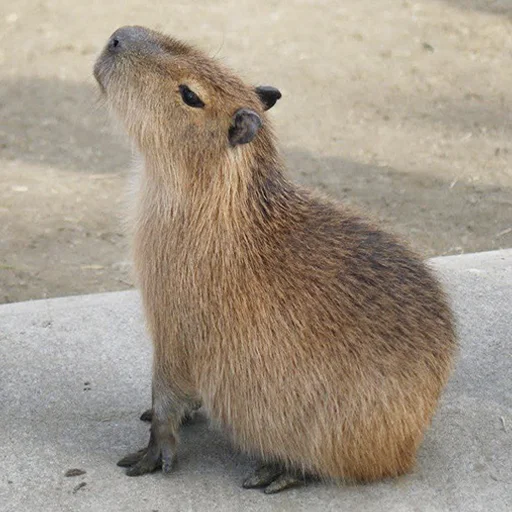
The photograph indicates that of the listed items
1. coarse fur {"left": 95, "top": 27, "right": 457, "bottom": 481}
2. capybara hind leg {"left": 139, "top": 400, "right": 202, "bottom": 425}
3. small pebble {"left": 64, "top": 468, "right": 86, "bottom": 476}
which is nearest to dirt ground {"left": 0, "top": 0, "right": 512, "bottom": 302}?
capybara hind leg {"left": 139, "top": 400, "right": 202, "bottom": 425}

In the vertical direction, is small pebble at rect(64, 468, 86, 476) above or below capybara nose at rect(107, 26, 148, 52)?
below

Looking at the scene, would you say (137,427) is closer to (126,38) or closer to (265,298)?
(265,298)

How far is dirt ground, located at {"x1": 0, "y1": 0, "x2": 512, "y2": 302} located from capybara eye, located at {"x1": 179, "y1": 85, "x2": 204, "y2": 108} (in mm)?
2614

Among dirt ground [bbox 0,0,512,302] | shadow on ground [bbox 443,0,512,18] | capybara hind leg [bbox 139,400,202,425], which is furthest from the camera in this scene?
shadow on ground [bbox 443,0,512,18]

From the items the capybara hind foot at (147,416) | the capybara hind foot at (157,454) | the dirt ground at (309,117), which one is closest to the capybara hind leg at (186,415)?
the capybara hind foot at (147,416)

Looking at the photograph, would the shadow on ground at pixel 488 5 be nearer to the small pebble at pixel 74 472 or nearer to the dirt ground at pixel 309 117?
the dirt ground at pixel 309 117

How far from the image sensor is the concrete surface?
10.5 feet

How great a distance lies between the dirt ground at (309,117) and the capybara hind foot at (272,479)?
8.35 feet

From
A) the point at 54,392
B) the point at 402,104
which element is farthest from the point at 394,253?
the point at 402,104

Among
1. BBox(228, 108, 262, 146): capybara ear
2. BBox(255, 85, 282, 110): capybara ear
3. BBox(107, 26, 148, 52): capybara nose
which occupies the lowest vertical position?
BBox(228, 108, 262, 146): capybara ear

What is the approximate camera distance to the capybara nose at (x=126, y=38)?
329 cm

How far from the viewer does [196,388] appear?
11.0 ft

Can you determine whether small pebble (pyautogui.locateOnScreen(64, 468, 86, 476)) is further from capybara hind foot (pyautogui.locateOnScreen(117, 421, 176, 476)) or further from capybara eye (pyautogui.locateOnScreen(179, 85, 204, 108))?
capybara eye (pyautogui.locateOnScreen(179, 85, 204, 108))

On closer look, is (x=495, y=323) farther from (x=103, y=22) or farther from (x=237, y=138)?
(x=103, y=22)
